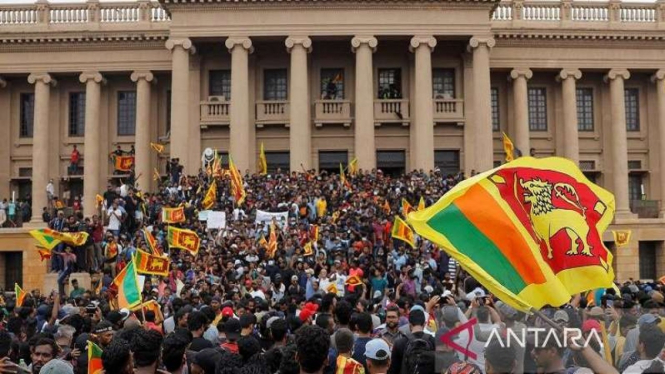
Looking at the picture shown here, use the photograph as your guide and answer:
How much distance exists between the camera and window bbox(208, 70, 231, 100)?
142ft

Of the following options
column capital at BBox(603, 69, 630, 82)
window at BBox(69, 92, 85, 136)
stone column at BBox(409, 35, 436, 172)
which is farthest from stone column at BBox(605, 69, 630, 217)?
window at BBox(69, 92, 85, 136)

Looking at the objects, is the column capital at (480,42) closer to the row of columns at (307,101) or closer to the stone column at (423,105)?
the row of columns at (307,101)

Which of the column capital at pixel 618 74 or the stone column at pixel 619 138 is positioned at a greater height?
the column capital at pixel 618 74

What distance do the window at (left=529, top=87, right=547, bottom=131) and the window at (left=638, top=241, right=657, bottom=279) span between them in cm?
830

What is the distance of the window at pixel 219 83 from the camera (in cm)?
4338

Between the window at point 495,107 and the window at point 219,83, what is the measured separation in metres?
14.5

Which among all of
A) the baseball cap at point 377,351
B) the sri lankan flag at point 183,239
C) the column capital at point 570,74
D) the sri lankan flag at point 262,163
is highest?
the column capital at point 570,74

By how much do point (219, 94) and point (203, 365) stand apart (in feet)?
120

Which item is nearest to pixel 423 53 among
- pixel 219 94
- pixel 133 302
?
pixel 219 94

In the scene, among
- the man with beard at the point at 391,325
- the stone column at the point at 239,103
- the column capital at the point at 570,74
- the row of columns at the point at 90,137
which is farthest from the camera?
the column capital at the point at 570,74

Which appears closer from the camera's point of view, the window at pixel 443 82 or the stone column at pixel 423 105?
the stone column at pixel 423 105

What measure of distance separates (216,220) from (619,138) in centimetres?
2588

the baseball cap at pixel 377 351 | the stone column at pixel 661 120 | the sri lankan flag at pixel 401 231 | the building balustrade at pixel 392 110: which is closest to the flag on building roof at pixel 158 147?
the building balustrade at pixel 392 110

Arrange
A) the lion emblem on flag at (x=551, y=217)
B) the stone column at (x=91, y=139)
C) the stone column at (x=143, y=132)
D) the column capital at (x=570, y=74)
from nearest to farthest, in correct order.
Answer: the lion emblem on flag at (x=551, y=217)
the stone column at (x=91, y=139)
the stone column at (x=143, y=132)
the column capital at (x=570, y=74)
